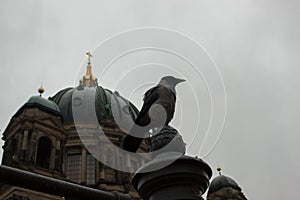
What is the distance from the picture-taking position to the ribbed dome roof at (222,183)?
3541 centimetres

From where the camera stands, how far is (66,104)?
3644 cm

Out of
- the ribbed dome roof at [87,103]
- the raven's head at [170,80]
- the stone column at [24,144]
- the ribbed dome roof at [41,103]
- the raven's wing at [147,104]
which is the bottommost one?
the raven's wing at [147,104]

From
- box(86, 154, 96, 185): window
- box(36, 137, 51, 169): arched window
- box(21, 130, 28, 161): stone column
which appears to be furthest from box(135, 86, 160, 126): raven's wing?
box(86, 154, 96, 185): window

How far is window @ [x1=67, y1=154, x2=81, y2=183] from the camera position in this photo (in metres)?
31.0

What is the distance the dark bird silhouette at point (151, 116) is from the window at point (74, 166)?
94.2 feet

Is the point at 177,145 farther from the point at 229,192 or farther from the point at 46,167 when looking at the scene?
the point at 229,192

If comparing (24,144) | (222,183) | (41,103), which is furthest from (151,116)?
(222,183)

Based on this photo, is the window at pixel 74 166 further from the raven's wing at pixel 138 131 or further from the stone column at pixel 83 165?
the raven's wing at pixel 138 131

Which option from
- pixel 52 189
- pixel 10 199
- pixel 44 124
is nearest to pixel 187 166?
pixel 52 189

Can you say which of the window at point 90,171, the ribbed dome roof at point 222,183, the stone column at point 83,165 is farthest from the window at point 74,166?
the ribbed dome roof at point 222,183

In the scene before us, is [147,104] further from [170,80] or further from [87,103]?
[87,103]

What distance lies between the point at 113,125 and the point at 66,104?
6.70m

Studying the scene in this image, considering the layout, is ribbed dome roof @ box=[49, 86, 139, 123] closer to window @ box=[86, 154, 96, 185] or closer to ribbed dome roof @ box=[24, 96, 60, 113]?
ribbed dome roof @ box=[24, 96, 60, 113]

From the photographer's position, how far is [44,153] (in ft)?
93.8
